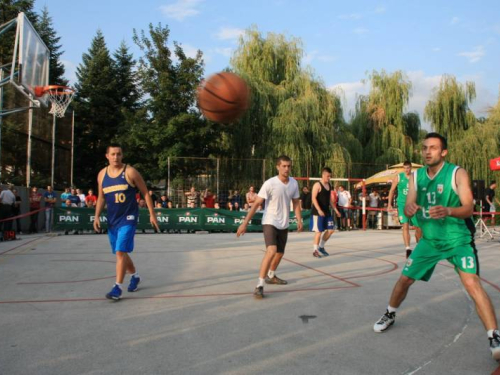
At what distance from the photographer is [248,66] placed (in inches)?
1136

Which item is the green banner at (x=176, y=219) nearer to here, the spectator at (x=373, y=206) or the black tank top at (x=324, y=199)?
the spectator at (x=373, y=206)

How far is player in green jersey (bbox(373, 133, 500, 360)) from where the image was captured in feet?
13.6

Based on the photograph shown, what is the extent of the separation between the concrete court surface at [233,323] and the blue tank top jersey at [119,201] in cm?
104

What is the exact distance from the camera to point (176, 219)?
20.1 metres

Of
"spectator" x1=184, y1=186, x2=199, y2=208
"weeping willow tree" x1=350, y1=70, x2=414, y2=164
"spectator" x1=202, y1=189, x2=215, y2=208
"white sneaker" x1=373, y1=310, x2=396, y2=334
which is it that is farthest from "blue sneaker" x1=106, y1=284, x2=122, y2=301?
"weeping willow tree" x1=350, y1=70, x2=414, y2=164

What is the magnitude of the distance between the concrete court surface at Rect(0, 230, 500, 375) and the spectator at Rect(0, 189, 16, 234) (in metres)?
7.73

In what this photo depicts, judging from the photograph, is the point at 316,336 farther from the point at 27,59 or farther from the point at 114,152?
the point at 27,59

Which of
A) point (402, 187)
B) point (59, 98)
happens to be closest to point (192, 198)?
point (59, 98)

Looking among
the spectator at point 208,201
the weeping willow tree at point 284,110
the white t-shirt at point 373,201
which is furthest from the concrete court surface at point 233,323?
the weeping willow tree at point 284,110

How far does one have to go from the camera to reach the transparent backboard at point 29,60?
13.4 meters

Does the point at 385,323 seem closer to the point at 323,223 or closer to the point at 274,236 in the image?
the point at 274,236

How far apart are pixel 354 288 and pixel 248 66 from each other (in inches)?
927

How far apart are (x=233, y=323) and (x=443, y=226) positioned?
2.34 meters

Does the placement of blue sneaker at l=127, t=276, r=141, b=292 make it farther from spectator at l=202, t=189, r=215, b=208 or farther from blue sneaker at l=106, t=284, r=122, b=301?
spectator at l=202, t=189, r=215, b=208
